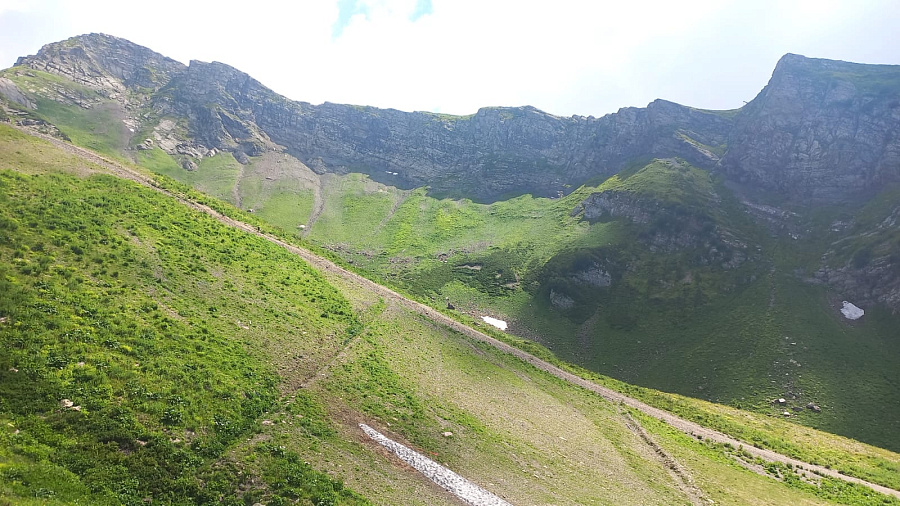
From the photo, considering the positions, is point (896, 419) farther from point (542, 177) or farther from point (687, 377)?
point (542, 177)

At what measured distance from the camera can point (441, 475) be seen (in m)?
23.2

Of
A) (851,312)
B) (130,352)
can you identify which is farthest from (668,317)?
(130,352)

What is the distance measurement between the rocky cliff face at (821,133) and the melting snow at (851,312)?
44135 mm

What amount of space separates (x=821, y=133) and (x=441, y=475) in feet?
486

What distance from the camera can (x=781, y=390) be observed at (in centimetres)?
5691

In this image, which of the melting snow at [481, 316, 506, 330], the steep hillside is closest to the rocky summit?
the steep hillside

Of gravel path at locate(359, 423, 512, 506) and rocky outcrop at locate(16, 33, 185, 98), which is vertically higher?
rocky outcrop at locate(16, 33, 185, 98)

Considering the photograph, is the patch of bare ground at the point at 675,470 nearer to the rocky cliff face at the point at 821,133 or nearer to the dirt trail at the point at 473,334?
the dirt trail at the point at 473,334

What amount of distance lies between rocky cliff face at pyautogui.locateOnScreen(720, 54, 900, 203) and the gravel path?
412 ft

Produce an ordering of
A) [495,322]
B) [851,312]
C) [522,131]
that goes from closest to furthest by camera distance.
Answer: [851,312] → [495,322] → [522,131]

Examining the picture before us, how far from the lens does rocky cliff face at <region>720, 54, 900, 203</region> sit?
102438mm

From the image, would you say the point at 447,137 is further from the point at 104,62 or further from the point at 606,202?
the point at 104,62

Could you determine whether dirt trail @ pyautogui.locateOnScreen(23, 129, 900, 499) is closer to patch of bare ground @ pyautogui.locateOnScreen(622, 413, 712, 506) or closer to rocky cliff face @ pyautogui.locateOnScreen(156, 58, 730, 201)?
patch of bare ground @ pyautogui.locateOnScreen(622, 413, 712, 506)

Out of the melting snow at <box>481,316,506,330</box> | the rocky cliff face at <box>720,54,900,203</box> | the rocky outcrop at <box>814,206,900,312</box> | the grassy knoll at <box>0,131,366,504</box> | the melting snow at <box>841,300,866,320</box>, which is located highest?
the rocky cliff face at <box>720,54,900,203</box>
